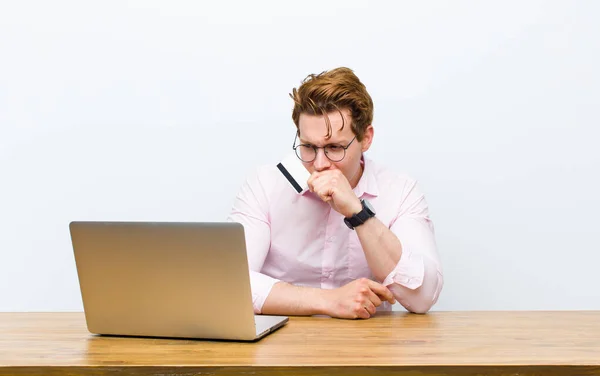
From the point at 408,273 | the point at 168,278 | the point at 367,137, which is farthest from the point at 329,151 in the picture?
the point at 168,278

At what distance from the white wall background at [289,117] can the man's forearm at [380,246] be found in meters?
0.84

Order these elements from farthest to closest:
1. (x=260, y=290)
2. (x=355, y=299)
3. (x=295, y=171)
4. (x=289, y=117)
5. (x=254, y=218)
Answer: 1. (x=289, y=117)
2. (x=254, y=218)
3. (x=295, y=171)
4. (x=260, y=290)
5. (x=355, y=299)

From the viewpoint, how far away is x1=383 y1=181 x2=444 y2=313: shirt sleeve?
220 centimetres

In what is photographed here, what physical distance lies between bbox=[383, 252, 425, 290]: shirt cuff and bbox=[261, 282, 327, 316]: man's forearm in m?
0.21

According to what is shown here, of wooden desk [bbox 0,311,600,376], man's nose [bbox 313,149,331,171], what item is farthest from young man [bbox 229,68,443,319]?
wooden desk [bbox 0,311,600,376]

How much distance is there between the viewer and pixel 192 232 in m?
1.64

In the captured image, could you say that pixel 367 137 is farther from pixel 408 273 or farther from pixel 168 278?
pixel 168 278

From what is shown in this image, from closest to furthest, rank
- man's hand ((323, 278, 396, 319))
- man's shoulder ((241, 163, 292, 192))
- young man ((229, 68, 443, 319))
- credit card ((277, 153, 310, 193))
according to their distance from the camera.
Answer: man's hand ((323, 278, 396, 319))
young man ((229, 68, 443, 319))
credit card ((277, 153, 310, 193))
man's shoulder ((241, 163, 292, 192))

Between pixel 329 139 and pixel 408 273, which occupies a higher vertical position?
pixel 329 139

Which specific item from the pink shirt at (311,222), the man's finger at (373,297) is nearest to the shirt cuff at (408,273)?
the man's finger at (373,297)

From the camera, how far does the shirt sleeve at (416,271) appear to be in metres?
2.20

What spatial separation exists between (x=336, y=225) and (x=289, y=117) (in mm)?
644

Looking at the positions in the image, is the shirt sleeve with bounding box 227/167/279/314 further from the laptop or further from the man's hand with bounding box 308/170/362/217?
the laptop

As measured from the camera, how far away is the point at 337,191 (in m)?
2.25
